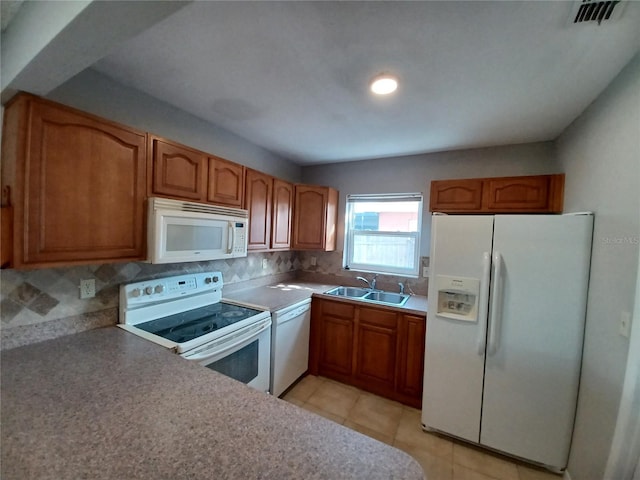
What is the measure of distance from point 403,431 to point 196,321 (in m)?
1.78

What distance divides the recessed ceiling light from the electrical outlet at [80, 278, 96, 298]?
6.81 ft

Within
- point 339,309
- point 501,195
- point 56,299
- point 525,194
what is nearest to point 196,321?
point 56,299

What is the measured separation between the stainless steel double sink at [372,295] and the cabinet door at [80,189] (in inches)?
75.4

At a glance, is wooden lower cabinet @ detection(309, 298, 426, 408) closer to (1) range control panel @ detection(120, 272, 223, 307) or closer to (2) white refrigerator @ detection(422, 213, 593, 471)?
(2) white refrigerator @ detection(422, 213, 593, 471)

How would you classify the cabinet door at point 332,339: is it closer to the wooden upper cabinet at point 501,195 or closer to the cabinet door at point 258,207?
the cabinet door at point 258,207

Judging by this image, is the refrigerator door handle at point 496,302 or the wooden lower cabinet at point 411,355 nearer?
the refrigerator door handle at point 496,302

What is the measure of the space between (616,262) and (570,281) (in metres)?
0.31

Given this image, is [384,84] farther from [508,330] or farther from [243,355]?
[243,355]

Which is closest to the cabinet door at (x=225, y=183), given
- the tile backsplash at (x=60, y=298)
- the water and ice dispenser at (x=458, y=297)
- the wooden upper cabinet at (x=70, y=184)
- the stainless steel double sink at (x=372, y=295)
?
the wooden upper cabinet at (x=70, y=184)

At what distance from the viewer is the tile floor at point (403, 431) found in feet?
5.47

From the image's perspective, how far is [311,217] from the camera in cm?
297

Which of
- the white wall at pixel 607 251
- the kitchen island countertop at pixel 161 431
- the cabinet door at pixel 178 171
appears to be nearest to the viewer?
the kitchen island countertop at pixel 161 431

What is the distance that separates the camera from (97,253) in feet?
4.41

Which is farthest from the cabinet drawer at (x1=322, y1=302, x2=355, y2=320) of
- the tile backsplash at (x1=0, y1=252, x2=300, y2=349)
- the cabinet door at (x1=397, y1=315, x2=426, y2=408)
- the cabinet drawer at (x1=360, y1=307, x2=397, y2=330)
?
the tile backsplash at (x1=0, y1=252, x2=300, y2=349)
